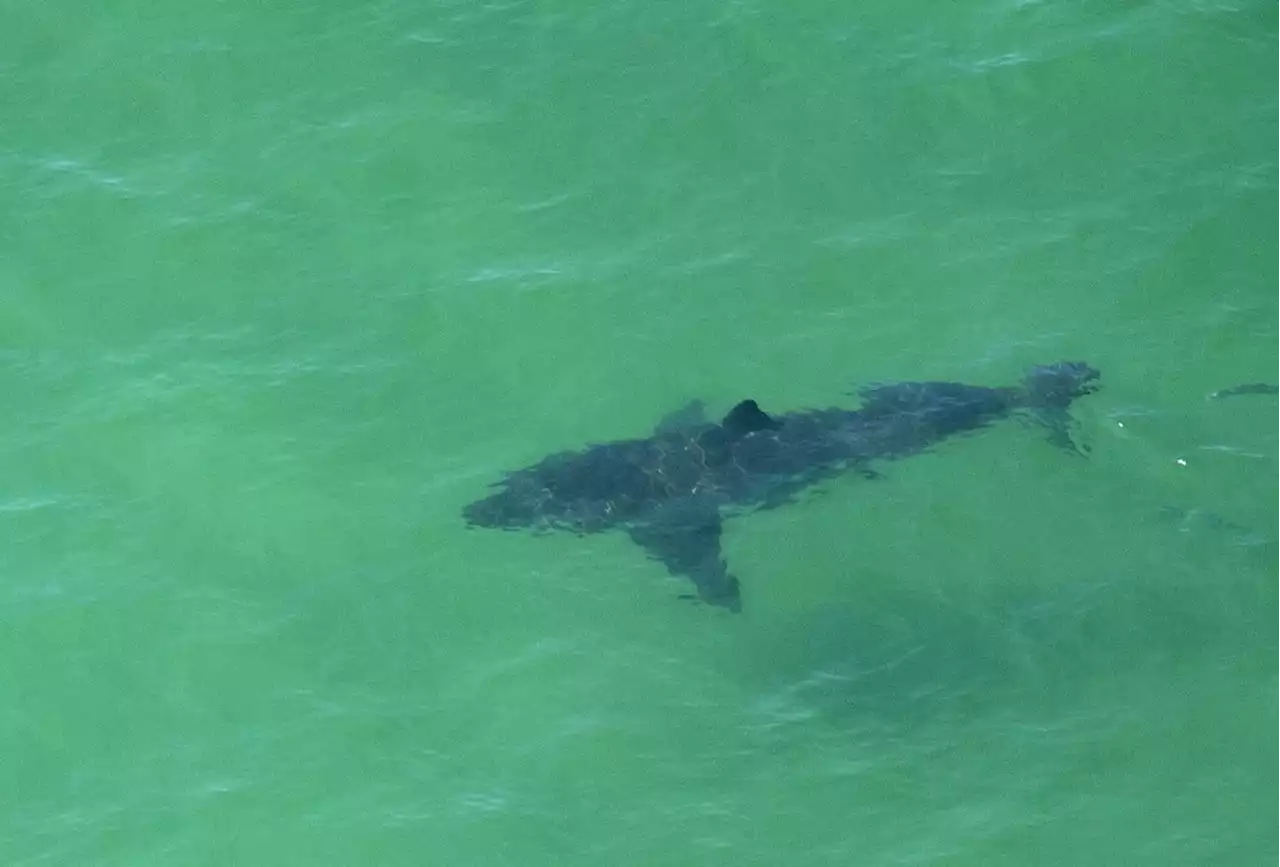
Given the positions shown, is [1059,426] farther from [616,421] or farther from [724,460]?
[616,421]

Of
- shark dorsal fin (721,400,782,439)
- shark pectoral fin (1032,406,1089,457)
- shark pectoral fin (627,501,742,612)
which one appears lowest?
shark pectoral fin (627,501,742,612)

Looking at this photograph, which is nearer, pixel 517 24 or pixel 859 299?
pixel 859 299

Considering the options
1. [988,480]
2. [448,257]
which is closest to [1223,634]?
[988,480]

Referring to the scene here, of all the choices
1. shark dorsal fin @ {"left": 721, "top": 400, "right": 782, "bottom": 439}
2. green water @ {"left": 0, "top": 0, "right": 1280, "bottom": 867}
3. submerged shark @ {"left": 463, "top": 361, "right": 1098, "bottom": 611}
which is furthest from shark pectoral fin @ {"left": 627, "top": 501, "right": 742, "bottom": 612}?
shark dorsal fin @ {"left": 721, "top": 400, "right": 782, "bottom": 439}

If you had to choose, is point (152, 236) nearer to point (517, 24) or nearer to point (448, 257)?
point (448, 257)

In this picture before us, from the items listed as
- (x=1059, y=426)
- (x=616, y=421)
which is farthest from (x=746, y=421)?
(x=1059, y=426)

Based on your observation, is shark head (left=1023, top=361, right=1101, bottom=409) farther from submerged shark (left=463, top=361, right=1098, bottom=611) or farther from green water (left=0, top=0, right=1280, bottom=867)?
green water (left=0, top=0, right=1280, bottom=867)
